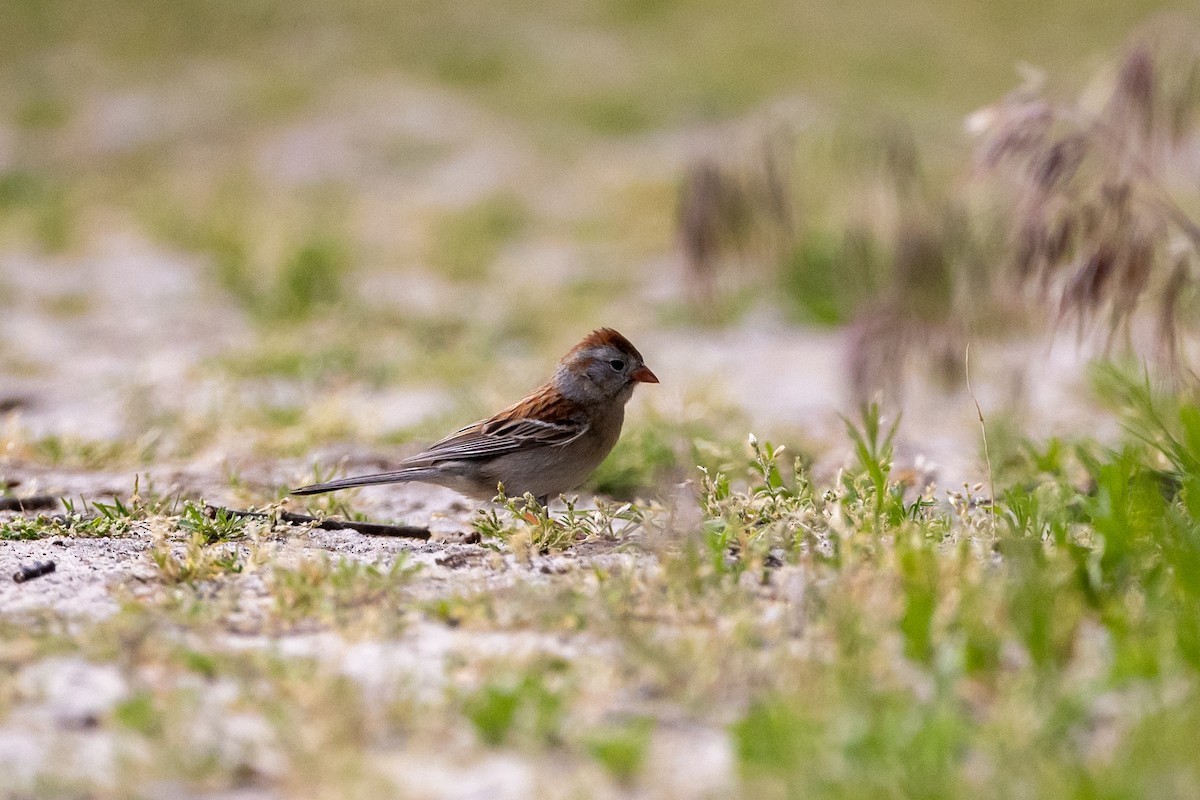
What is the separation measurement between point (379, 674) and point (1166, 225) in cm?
354

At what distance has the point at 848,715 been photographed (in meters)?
2.41

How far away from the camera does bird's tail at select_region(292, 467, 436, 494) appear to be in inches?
165

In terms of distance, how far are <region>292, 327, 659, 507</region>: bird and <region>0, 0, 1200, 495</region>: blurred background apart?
355 mm

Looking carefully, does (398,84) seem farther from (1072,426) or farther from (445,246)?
(1072,426)

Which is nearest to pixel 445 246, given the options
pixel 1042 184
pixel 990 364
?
pixel 990 364

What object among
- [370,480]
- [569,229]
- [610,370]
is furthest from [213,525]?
[569,229]

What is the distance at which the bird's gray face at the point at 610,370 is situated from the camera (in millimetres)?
4762

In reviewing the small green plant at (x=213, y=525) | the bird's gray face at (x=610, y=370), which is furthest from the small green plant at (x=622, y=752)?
the bird's gray face at (x=610, y=370)

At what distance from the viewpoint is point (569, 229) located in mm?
12703

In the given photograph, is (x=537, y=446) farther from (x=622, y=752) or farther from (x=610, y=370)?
(x=622, y=752)

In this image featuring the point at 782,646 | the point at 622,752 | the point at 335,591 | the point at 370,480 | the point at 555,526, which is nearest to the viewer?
the point at 622,752

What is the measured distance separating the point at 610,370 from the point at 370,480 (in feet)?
3.37

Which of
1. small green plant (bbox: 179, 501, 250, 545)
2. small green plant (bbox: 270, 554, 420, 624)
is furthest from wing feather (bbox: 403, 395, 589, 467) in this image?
small green plant (bbox: 270, 554, 420, 624)

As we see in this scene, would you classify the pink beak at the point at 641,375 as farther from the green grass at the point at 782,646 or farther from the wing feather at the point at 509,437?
the green grass at the point at 782,646
